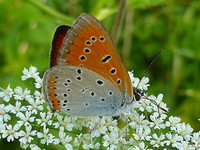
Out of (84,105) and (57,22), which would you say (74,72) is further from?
(57,22)

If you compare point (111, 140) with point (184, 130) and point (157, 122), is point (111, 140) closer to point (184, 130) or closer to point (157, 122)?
point (157, 122)

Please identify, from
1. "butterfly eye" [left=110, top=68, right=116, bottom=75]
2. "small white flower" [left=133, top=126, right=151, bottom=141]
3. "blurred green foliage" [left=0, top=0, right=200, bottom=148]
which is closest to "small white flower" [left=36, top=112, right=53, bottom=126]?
"butterfly eye" [left=110, top=68, right=116, bottom=75]

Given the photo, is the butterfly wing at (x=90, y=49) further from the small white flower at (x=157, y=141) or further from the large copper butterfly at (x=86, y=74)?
the small white flower at (x=157, y=141)

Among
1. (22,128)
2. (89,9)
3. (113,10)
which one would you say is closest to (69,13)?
(89,9)

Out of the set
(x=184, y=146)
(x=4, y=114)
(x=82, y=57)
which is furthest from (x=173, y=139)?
(x=4, y=114)

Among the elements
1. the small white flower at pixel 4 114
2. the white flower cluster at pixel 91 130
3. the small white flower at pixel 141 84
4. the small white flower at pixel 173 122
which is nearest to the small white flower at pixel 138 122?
the white flower cluster at pixel 91 130

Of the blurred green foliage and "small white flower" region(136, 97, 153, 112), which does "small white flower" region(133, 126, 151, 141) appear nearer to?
"small white flower" region(136, 97, 153, 112)

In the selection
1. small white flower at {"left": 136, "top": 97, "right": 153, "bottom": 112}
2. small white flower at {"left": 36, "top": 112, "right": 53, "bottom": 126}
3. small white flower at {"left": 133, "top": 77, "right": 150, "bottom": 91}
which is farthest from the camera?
small white flower at {"left": 133, "top": 77, "right": 150, "bottom": 91}
